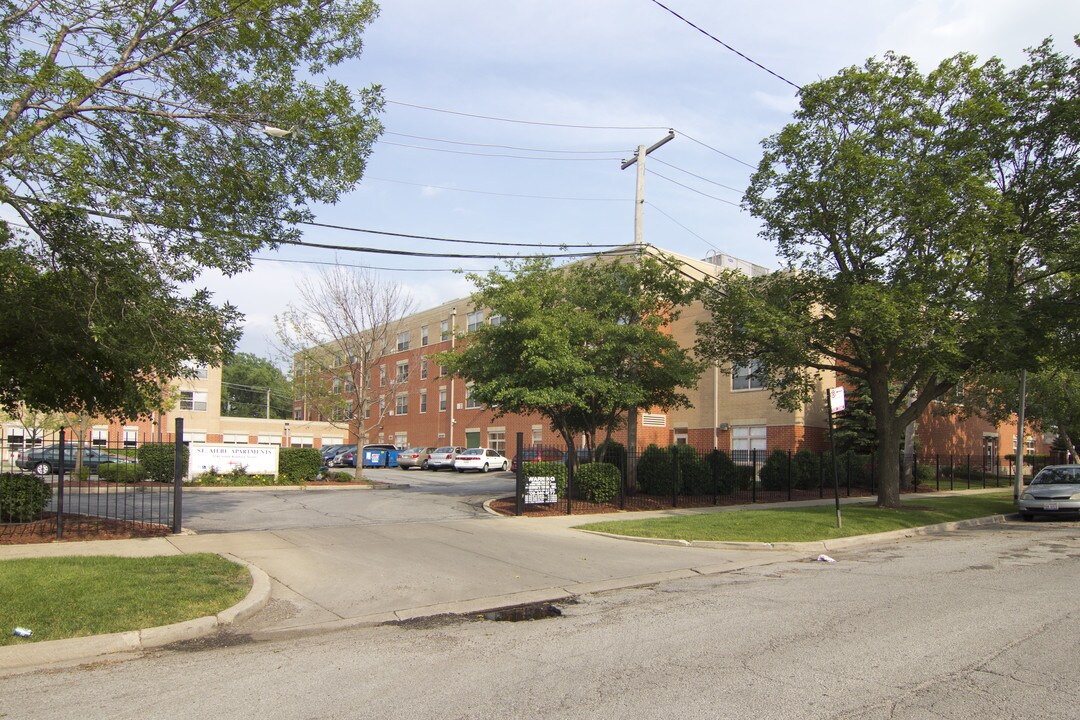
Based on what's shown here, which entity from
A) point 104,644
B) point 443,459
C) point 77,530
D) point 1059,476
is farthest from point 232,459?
point 1059,476

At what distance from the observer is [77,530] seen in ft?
41.4

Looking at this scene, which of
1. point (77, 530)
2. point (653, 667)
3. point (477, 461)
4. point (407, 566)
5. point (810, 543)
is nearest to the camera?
point (653, 667)

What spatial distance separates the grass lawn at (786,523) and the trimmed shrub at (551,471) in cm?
250

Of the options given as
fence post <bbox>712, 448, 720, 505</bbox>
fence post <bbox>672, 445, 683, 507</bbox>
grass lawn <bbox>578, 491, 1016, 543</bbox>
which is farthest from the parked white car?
grass lawn <bbox>578, 491, 1016, 543</bbox>

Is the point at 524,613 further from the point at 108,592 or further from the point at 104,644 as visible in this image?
the point at 108,592

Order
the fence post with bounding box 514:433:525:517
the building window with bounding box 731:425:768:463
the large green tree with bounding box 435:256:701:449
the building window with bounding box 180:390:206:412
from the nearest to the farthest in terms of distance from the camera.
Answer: the fence post with bounding box 514:433:525:517
the large green tree with bounding box 435:256:701:449
the building window with bounding box 731:425:768:463
the building window with bounding box 180:390:206:412

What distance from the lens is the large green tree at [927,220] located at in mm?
Result: 16469

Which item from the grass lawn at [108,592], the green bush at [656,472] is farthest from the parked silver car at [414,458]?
the grass lawn at [108,592]

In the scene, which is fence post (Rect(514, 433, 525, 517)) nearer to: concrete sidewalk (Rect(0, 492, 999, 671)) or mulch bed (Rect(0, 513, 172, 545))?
concrete sidewalk (Rect(0, 492, 999, 671))

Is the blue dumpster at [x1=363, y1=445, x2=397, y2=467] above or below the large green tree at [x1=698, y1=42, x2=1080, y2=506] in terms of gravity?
below

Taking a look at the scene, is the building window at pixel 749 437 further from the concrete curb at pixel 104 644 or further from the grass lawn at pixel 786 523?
the concrete curb at pixel 104 644

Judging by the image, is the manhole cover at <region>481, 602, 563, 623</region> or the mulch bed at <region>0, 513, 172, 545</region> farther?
the mulch bed at <region>0, 513, 172, 545</region>

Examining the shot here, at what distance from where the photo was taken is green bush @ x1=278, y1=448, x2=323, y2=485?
84.6 ft

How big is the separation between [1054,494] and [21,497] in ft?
77.4
